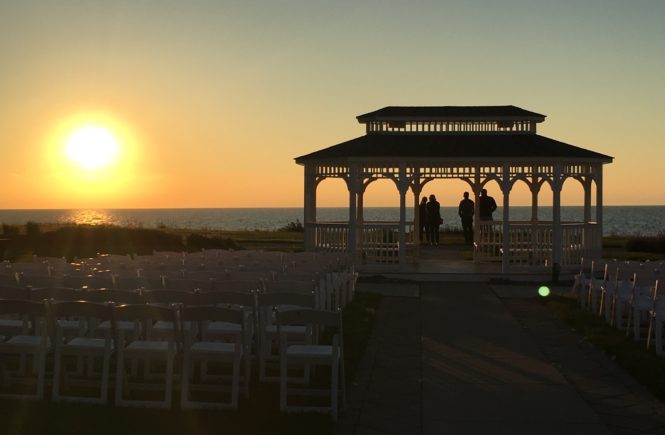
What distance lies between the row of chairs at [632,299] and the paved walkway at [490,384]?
77 centimetres

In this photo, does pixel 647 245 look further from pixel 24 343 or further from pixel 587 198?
pixel 24 343

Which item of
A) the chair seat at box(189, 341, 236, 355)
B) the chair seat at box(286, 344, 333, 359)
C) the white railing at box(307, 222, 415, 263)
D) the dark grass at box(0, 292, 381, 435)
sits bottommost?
the dark grass at box(0, 292, 381, 435)

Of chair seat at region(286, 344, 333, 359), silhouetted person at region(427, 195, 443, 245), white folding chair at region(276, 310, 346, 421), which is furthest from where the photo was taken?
silhouetted person at region(427, 195, 443, 245)

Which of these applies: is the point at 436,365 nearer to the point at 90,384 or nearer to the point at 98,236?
the point at 90,384

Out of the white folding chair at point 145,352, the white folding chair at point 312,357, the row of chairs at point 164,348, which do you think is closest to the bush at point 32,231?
the row of chairs at point 164,348

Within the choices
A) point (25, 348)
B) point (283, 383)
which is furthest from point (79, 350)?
point (283, 383)

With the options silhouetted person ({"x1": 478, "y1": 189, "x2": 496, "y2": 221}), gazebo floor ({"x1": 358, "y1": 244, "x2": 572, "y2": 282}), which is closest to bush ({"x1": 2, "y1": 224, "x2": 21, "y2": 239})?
gazebo floor ({"x1": 358, "y1": 244, "x2": 572, "y2": 282})

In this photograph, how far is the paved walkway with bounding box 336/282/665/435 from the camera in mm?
7164

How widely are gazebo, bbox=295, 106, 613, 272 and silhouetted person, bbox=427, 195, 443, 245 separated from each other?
3.98 meters

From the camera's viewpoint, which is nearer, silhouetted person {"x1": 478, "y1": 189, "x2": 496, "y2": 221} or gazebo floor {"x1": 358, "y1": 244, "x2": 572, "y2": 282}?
gazebo floor {"x1": 358, "y1": 244, "x2": 572, "y2": 282}

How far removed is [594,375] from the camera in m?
→ 9.18

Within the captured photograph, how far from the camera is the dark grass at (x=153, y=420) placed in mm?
6895

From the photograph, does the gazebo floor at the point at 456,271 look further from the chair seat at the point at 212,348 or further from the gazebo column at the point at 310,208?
the chair seat at the point at 212,348

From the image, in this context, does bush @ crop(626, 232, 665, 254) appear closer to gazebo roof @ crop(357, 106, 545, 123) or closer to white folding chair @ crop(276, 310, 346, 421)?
gazebo roof @ crop(357, 106, 545, 123)
